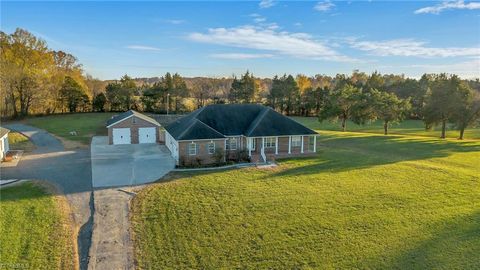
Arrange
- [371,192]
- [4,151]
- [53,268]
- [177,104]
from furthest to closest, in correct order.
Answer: [177,104]
[4,151]
[371,192]
[53,268]

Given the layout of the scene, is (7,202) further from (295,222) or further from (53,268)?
(295,222)

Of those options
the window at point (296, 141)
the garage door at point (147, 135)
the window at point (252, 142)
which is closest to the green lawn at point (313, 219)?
the window at point (252, 142)

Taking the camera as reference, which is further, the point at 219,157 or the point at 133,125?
the point at 133,125

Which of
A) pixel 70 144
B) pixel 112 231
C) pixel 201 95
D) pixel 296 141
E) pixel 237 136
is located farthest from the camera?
pixel 201 95

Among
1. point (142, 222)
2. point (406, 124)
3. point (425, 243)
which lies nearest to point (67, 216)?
point (142, 222)

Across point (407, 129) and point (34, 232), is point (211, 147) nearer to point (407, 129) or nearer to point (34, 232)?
point (34, 232)

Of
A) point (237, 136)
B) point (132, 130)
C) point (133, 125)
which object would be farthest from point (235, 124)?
point (132, 130)

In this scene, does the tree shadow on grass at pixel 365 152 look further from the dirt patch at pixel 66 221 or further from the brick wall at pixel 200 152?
the dirt patch at pixel 66 221
